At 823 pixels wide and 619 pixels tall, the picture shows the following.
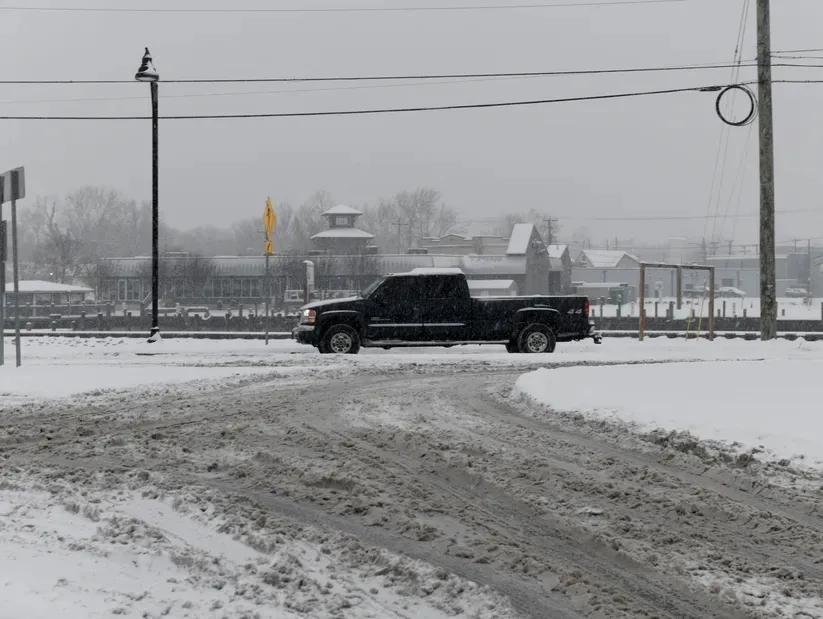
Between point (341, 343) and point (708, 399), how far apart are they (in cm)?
1115

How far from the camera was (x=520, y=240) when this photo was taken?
7700 cm

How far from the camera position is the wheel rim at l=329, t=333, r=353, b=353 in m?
20.6

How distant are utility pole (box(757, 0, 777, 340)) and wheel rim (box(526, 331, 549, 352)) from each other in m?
6.10

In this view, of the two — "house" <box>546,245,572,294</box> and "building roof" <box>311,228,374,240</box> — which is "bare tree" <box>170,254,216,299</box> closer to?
"building roof" <box>311,228,374,240</box>

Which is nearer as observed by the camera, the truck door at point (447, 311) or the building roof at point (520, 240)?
the truck door at point (447, 311)

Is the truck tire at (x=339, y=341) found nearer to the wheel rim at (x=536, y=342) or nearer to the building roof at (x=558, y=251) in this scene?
the wheel rim at (x=536, y=342)

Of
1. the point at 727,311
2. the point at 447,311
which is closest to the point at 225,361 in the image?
the point at 447,311

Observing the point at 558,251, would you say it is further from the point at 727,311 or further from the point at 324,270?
the point at 324,270

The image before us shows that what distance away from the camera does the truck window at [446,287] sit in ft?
68.2

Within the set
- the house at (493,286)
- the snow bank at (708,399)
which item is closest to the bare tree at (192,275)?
the house at (493,286)

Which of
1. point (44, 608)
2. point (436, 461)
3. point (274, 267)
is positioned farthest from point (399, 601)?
point (274, 267)

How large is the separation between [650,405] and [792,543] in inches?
192

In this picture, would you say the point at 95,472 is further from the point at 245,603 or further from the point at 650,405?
the point at 650,405

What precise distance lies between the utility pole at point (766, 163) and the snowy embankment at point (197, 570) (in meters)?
19.6
